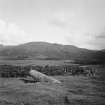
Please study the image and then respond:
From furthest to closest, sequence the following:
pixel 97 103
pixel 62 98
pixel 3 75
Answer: pixel 3 75 → pixel 62 98 → pixel 97 103

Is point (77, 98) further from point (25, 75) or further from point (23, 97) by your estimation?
point (25, 75)

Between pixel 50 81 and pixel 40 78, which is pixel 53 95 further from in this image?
pixel 40 78

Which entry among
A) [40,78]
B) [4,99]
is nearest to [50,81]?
[40,78]

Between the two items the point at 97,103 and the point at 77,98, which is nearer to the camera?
the point at 97,103

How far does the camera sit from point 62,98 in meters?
11.0

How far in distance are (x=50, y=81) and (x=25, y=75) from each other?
8.35m

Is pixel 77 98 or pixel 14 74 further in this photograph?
pixel 14 74

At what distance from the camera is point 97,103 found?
399 inches

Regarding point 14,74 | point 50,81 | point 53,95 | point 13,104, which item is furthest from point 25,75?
point 13,104

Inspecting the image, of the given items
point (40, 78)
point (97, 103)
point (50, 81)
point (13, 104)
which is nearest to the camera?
point (13, 104)

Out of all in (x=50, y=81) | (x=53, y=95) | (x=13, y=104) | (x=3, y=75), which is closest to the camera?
(x=13, y=104)

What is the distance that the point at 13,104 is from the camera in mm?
9492

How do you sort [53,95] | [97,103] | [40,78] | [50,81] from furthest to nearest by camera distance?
[40,78] < [50,81] < [53,95] < [97,103]

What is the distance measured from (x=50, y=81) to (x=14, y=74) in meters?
9.08
